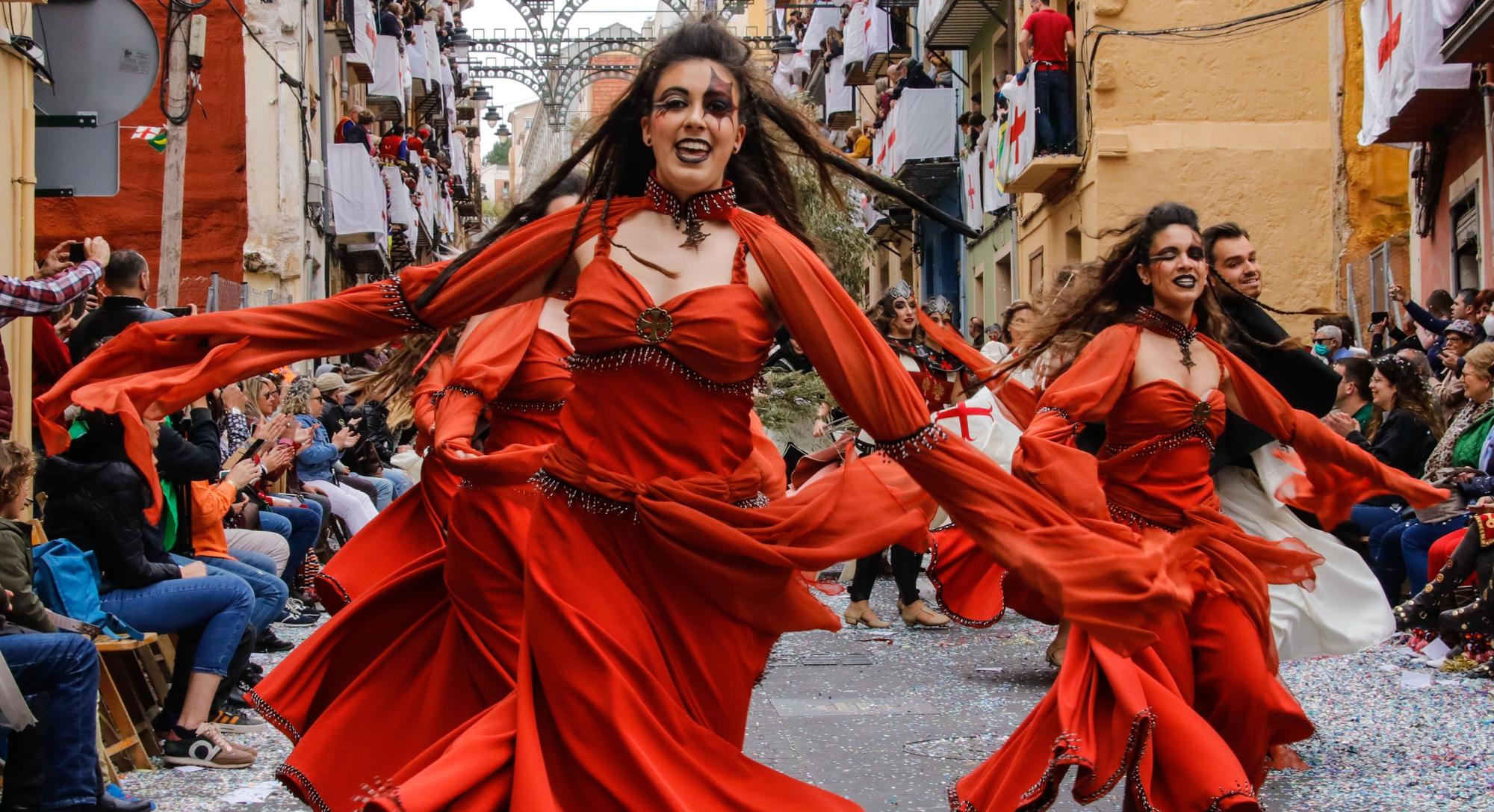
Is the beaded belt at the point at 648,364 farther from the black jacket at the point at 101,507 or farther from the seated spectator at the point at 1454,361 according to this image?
the seated spectator at the point at 1454,361

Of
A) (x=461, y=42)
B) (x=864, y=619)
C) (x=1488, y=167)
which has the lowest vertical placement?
(x=864, y=619)

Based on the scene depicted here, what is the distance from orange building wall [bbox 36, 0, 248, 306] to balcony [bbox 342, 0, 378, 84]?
575 centimetres

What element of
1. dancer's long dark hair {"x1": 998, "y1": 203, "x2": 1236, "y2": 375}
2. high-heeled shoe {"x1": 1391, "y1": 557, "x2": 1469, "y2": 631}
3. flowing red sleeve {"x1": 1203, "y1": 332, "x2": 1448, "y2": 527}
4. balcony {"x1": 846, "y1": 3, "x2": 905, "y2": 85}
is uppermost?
balcony {"x1": 846, "y1": 3, "x2": 905, "y2": 85}

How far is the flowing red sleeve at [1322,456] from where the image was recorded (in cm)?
602

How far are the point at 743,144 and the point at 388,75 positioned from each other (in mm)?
31349

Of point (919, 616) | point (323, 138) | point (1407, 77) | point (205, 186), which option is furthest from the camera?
point (323, 138)

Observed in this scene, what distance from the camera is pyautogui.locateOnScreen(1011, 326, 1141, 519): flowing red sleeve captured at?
16.0ft

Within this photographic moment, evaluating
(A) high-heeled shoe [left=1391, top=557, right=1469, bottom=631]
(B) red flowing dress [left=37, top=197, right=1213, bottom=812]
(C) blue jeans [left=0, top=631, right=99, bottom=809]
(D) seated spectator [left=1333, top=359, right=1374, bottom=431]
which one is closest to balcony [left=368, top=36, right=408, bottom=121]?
(D) seated spectator [left=1333, top=359, right=1374, bottom=431]

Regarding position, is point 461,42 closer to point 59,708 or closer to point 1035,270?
point 1035,270

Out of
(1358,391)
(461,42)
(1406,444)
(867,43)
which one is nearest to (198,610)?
(1406,444)

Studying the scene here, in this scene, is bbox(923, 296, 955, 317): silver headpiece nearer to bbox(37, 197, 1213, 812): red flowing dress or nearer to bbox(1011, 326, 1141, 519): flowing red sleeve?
bbox(1011, 326, 1141, 519): flowing red sleeve

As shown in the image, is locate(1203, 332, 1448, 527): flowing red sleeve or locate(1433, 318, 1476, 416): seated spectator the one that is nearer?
locate(1203, 332, 1448, 527): flowing red sleeve

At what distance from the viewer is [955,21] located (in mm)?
27766

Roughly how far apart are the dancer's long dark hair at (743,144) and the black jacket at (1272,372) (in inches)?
97.0
